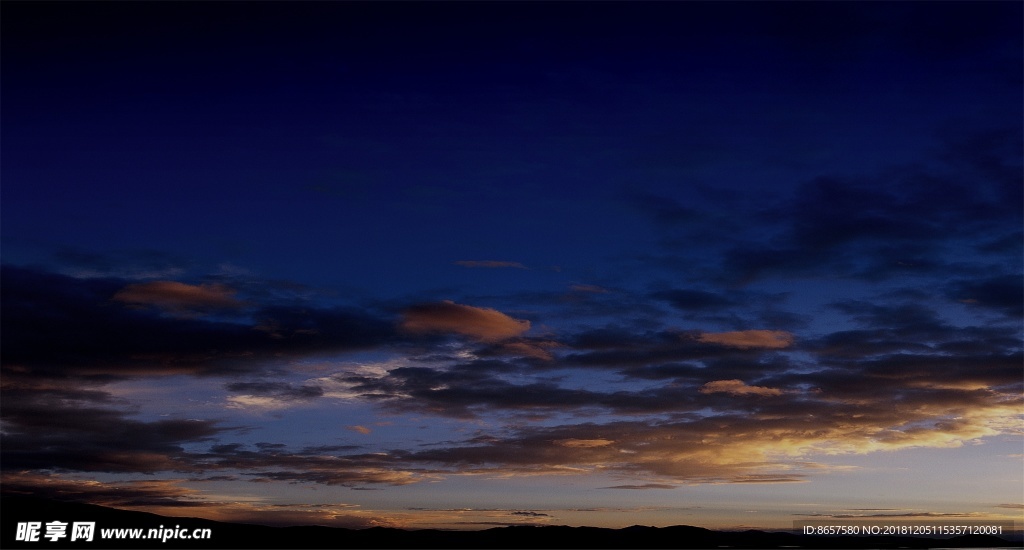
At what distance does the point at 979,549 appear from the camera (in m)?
138

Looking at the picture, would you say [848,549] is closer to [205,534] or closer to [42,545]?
[205,534]

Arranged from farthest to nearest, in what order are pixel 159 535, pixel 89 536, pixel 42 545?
pixel 159 535
pixel 42 545
pixel 89 536

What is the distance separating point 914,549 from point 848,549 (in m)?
9.95

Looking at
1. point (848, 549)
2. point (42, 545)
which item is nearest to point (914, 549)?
point (848, 549)

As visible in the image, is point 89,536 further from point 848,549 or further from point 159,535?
point 848,549

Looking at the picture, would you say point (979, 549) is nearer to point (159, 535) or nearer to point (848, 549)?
point (848, 549)

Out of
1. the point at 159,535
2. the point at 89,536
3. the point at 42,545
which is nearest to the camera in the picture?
the point at 89,536

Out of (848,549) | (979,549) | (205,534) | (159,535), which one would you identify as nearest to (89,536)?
(205,534)

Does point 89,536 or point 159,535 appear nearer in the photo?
point 89,536

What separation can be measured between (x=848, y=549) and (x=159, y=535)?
371 ft

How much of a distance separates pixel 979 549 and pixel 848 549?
74.9ft

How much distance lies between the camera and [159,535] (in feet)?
445

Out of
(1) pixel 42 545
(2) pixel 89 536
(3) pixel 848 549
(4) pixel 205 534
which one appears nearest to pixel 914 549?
(3) pixel 848 549

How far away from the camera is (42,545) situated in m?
127
